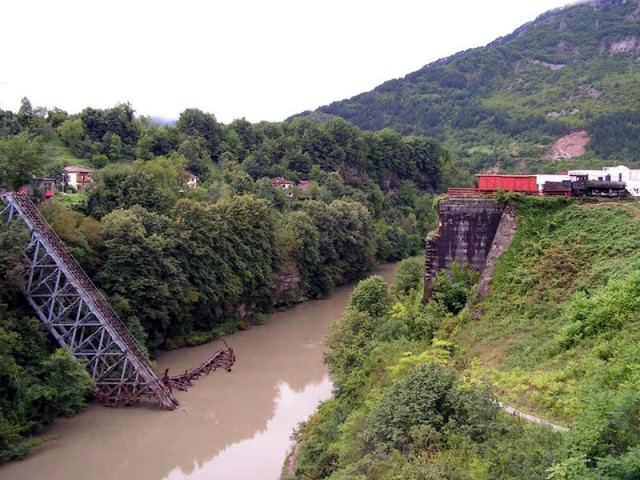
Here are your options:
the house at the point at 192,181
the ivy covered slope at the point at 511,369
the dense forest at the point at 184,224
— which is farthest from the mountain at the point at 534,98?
the ivy covered slope at the point at 511,369

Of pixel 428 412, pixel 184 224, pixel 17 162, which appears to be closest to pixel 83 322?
pixel 17 162

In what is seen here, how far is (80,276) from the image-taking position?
85.8 ft

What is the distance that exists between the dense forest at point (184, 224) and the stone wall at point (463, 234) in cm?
1288

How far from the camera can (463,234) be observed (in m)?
19.8

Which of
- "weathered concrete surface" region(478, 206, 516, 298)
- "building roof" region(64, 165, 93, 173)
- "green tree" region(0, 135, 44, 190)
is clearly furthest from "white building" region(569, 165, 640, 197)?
"building roof" region(64, 165, 93, 173)

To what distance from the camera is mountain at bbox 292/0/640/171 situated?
302ft

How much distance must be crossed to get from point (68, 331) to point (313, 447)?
38.2 feet

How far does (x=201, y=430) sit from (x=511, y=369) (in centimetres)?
1365

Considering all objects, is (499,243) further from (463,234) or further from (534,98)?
(534,98)

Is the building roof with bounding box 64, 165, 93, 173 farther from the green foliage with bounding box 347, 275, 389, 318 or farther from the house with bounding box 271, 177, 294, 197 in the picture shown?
the green foliage with bounding box 347, 275, 389, 318

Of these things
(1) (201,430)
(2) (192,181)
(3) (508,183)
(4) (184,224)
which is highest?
(3) (508,183)

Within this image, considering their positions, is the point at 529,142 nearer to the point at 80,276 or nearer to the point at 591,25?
the point at 591,25

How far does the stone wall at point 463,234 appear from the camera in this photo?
19.5 metres

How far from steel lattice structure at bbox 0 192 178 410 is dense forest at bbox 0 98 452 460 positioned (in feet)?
2.59
